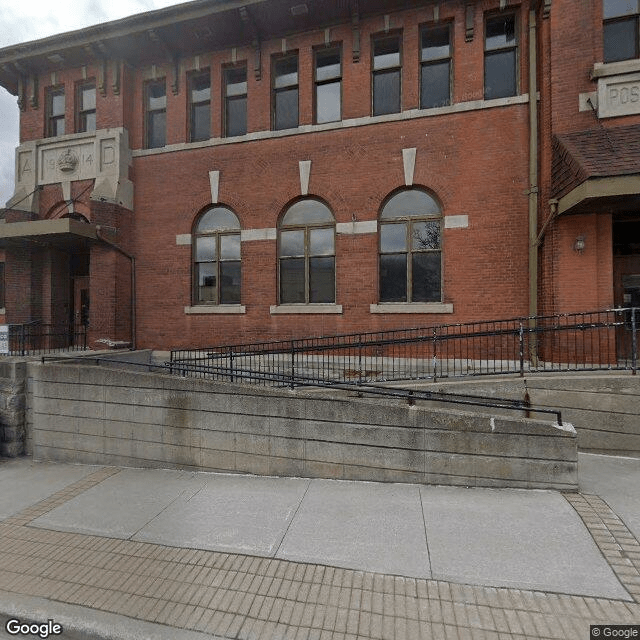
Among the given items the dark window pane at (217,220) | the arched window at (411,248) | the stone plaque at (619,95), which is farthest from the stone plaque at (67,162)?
the stone plaque at (619,95)

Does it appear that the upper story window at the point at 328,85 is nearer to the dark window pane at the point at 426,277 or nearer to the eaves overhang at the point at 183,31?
the eaves overhang at the point at 183,31

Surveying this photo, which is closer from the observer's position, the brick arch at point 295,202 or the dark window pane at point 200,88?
the brick arch at point 295,202

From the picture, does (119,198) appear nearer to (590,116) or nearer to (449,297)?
A: (449,297)

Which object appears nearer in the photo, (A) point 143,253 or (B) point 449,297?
(B) point 449,297

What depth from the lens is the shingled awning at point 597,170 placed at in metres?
6.84

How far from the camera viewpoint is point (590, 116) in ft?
26.8

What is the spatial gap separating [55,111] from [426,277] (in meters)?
13.4

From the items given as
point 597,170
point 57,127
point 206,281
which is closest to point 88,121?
point 57,127

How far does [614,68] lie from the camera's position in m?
7.95

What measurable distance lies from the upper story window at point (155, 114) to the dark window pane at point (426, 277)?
883 cm

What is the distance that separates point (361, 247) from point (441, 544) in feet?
24.1

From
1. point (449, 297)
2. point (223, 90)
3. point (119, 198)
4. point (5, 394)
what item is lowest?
point (5, 394)

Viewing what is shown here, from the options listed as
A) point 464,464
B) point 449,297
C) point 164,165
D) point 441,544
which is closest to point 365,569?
point 441,544

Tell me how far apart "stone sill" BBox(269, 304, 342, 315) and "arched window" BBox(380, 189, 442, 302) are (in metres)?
1.29
